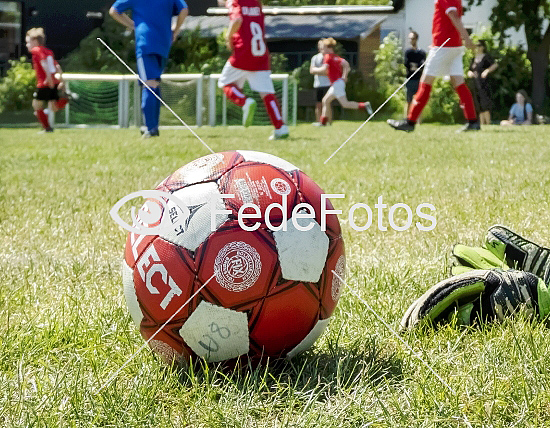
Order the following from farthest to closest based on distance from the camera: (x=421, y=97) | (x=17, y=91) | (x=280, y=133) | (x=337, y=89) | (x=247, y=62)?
(x=17, y=91), (x=337, y=89), (x=280, y=133), (x=247, y=62), (x=421, y=97)

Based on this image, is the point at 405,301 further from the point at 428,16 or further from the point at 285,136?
the point at 428,16

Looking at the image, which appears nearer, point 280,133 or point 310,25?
point 280,133

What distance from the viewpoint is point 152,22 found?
10422mm

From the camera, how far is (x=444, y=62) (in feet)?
34.4

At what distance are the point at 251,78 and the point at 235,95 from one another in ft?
1.07

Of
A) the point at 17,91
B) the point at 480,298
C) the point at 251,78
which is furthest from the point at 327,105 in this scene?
the point at 480,298

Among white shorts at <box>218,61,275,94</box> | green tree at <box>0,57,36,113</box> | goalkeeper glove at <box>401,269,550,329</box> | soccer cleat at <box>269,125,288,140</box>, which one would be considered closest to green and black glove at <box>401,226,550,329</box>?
goalkeeper glove at <box>401,269,550,329</box>

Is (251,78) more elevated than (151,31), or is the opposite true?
(151,31)

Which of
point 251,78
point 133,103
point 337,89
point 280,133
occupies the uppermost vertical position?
point 251,78

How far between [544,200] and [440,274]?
2071 mm

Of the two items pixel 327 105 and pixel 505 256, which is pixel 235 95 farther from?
pixel 505 256

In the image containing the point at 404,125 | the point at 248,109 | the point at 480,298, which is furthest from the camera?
the point at 404,125

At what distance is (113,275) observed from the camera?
3.40 m

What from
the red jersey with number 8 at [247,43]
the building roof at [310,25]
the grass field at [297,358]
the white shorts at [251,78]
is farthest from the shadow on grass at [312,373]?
the building roof at [310,25]
